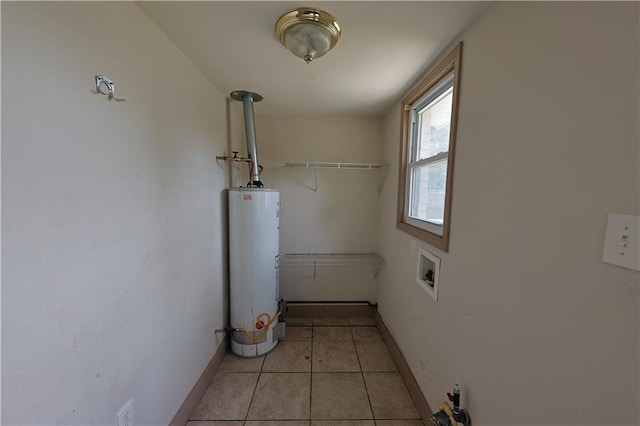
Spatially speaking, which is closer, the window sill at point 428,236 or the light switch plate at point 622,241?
the light switch plate at point 622,241

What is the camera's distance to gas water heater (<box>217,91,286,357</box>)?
1.84 meters

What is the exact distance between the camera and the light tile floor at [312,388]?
1.40 metres

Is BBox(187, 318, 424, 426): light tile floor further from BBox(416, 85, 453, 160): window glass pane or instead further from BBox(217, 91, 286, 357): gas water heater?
BBox(416, 85, 453, 160): window glass pane

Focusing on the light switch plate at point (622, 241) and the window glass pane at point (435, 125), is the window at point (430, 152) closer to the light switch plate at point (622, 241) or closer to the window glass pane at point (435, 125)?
the window glass pane at point (435, 125)

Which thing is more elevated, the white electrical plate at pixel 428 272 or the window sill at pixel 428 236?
the window sill at pixel 428 236

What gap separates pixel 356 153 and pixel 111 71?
6.30 feet

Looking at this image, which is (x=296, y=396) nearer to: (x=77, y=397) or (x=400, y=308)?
(x=400, y=308)

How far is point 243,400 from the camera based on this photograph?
4.98 feet

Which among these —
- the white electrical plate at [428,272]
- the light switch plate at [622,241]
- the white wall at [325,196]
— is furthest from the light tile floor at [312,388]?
the light switch plate at [622,241]

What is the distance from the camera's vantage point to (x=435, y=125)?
156cm

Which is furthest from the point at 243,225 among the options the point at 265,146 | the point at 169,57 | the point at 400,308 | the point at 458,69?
the point at 458,69

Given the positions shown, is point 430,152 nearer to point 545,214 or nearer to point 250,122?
point 545,214

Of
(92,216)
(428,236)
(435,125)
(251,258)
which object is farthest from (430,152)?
(92,216)

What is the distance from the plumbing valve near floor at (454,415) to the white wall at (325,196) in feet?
4.79
